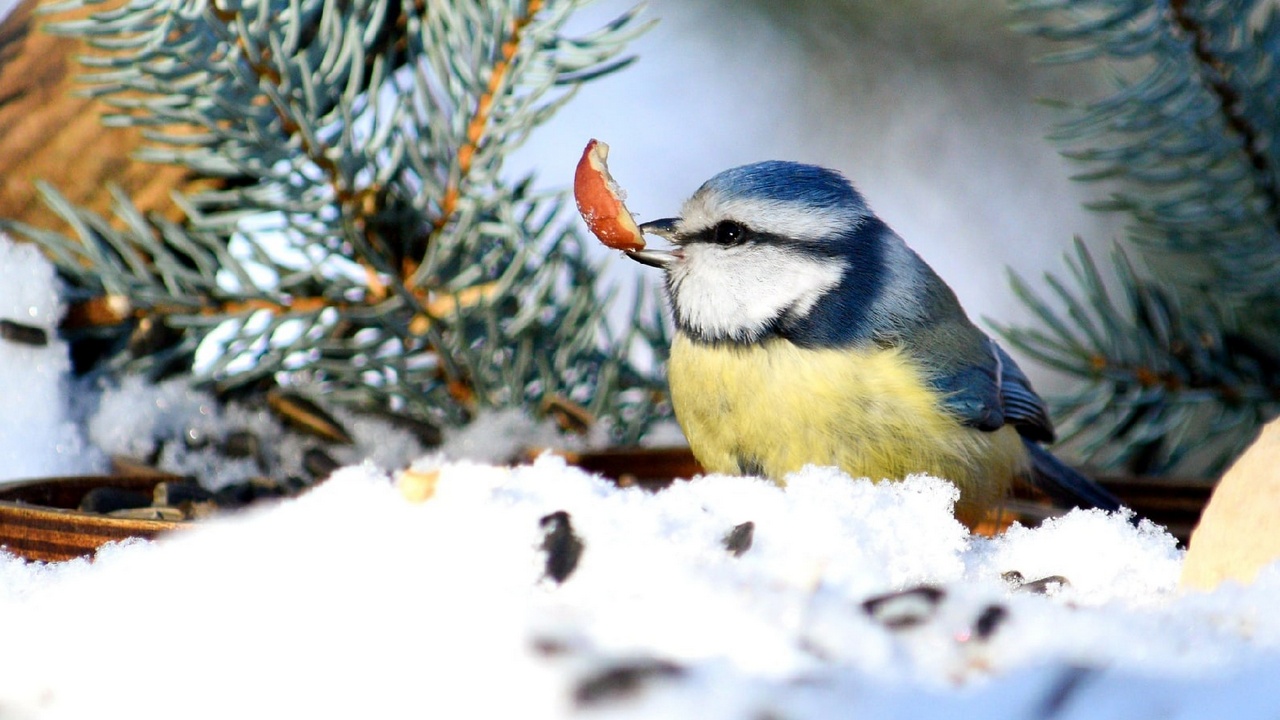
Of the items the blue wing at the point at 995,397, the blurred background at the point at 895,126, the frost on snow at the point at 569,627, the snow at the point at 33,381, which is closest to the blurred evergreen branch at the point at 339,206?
the snow at the point at 33,381

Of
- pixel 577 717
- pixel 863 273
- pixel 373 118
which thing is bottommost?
pixel 577 717

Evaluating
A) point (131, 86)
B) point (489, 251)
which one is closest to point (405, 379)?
point (489, 251)

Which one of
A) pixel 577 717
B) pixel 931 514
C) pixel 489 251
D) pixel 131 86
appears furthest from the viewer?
pixel 489 251

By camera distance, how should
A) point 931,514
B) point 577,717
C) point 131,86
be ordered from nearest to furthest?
point 577,717 < point 931,514 < point 131,86

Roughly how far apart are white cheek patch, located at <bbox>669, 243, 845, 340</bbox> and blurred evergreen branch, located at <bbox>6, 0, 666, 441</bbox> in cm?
8

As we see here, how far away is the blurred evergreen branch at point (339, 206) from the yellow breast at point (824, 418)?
10 cm

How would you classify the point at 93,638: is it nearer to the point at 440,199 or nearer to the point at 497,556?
the point at 497,556

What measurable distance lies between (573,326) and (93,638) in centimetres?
46

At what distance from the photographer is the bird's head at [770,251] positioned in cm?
69

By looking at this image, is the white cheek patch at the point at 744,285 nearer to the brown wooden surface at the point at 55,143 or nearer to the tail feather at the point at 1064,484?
the tail feather at the point at 1064,484

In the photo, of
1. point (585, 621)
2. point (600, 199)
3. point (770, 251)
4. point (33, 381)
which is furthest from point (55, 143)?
point (585, 621)

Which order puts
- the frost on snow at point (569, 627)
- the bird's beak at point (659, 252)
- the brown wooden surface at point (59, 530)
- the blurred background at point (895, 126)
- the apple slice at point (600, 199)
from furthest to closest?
the blurred background at point (895, 126), the bird's beak at point (659, 252), the apple slice at point (600, 199), the brown wooden surface at point (59, 530), the frost on snow at point (569, 627)

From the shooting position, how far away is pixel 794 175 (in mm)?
704

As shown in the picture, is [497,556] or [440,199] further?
[440,199]
